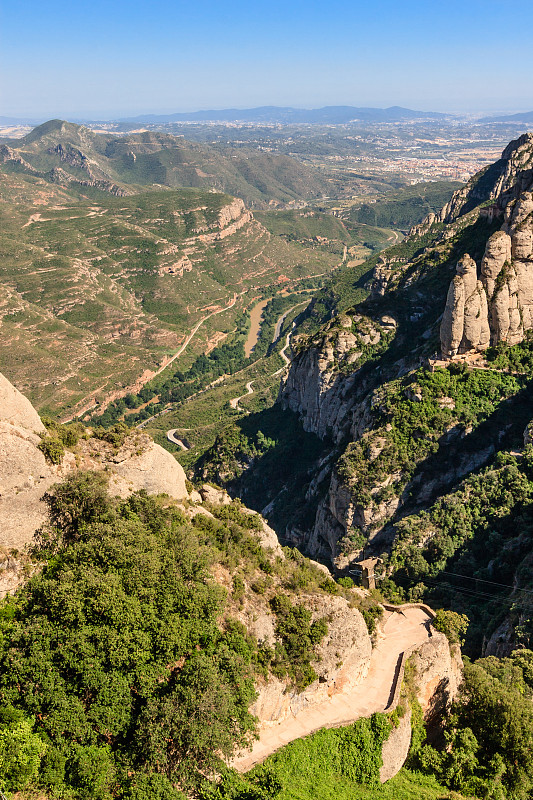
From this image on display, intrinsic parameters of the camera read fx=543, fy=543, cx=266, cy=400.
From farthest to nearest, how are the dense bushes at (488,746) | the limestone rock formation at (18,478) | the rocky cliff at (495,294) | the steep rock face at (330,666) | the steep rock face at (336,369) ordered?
1. the steep rock face at (336,369)
2. the rocky cliff at (495,294)
3. the dense bushes at (488,746)
4. the steep rock face at (330,666)
5. the limestone rock formation at (18,478)

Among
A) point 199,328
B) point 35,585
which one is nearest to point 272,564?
point 35,585

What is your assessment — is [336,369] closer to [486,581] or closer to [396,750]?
[486,581]

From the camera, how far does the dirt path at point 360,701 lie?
25.0m

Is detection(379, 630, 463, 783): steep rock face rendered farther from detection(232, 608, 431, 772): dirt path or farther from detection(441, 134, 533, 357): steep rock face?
detection(441, 134, 533, 357): steep rock face

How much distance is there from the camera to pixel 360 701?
1117 inches

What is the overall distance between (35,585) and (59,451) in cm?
671

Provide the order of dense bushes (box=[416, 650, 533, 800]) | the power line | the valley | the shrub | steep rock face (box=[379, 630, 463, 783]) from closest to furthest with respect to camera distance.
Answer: the valley
dense bushes (box=[416, 650, 533, 800])
the shrub
steep rock face (box=[379, 630, 463, 783])
the power line

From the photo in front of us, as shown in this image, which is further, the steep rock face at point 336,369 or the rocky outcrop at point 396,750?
the steep rock face at point 336,369

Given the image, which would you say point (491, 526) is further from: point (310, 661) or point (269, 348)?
point (269, 348)

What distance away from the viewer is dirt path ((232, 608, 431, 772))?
25.0 m

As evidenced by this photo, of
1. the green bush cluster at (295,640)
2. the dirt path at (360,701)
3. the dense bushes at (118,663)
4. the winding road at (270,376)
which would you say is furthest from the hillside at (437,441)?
the winding road at (270,376)

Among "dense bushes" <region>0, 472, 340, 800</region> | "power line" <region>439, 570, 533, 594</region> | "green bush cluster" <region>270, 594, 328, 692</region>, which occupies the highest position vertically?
"dense bushes" <region>0, 472, 340, 800</region>

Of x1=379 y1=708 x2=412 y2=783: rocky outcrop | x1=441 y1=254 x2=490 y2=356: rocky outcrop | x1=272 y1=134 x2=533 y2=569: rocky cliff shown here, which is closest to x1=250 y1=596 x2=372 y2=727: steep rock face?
x1=379 y1=708 x2=412 y2=783: rocky outcrop

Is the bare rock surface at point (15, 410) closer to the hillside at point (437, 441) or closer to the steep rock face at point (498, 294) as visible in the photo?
the hillside at point (437, 441)
